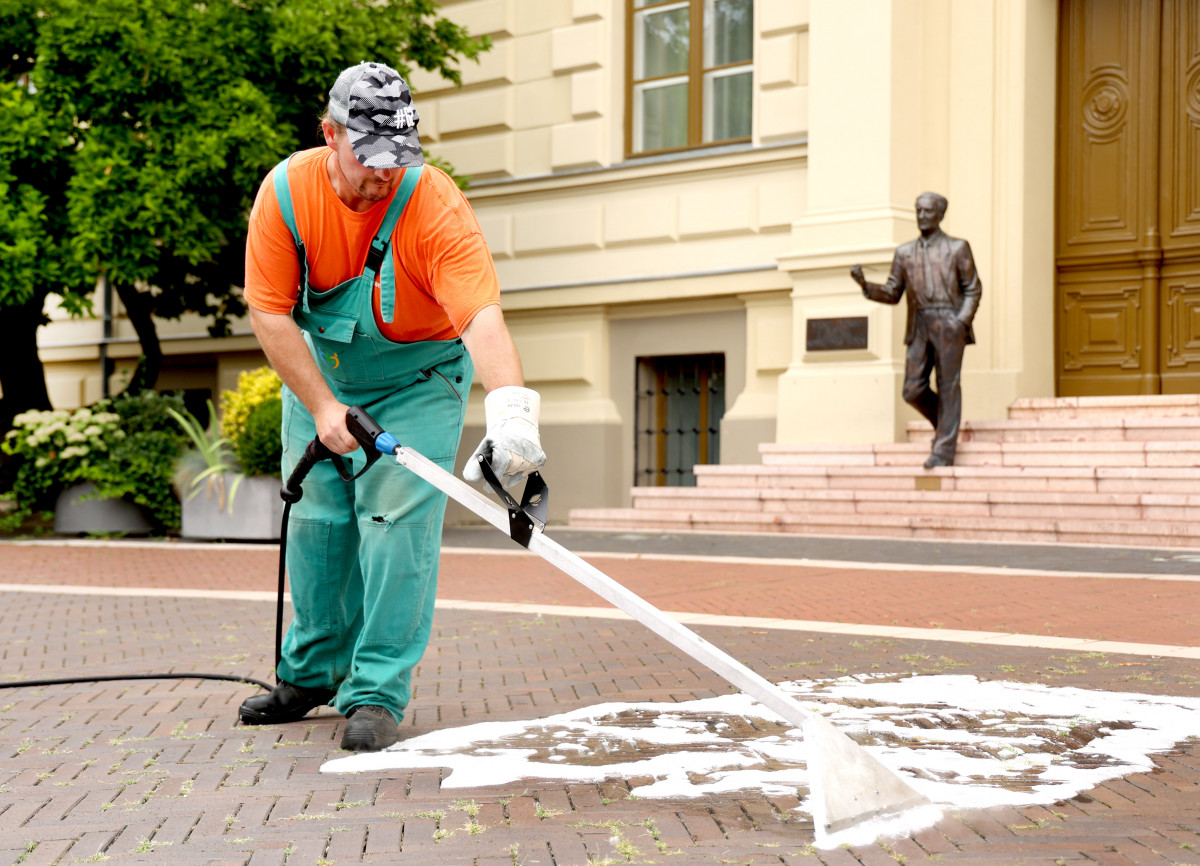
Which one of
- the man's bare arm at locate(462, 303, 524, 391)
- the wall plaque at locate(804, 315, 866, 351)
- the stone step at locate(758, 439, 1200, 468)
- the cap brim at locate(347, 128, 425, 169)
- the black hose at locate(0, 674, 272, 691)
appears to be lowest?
the black hose at locate(0, 674, 272, 691)

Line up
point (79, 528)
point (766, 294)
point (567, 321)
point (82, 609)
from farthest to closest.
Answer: point (567, 321)
point (766, 294)
point (79, 528)
point (82, 609)

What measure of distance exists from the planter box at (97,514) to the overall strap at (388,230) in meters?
9.56

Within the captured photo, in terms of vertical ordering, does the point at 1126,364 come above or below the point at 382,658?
above

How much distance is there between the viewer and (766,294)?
13805 millimetres

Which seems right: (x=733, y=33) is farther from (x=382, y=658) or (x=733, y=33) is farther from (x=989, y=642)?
(x=382, y=658)

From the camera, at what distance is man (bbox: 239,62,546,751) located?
3.66 metres

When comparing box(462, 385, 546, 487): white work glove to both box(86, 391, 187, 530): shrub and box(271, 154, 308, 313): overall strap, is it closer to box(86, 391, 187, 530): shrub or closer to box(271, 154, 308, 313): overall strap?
box(271, 154, 308, 313): overall strap

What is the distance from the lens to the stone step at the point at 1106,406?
1125 centimetres

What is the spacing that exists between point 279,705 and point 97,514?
356 inches

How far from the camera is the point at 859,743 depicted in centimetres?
382

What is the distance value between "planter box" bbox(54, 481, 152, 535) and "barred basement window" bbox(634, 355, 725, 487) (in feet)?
16.4

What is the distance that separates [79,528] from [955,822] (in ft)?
36.1

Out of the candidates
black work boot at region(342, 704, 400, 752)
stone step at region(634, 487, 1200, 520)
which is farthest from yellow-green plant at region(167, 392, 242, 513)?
black work boot at region(342, 704, 400, 752)

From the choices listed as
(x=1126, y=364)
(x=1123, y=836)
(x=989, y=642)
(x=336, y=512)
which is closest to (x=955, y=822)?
(x=1123, y=836)
